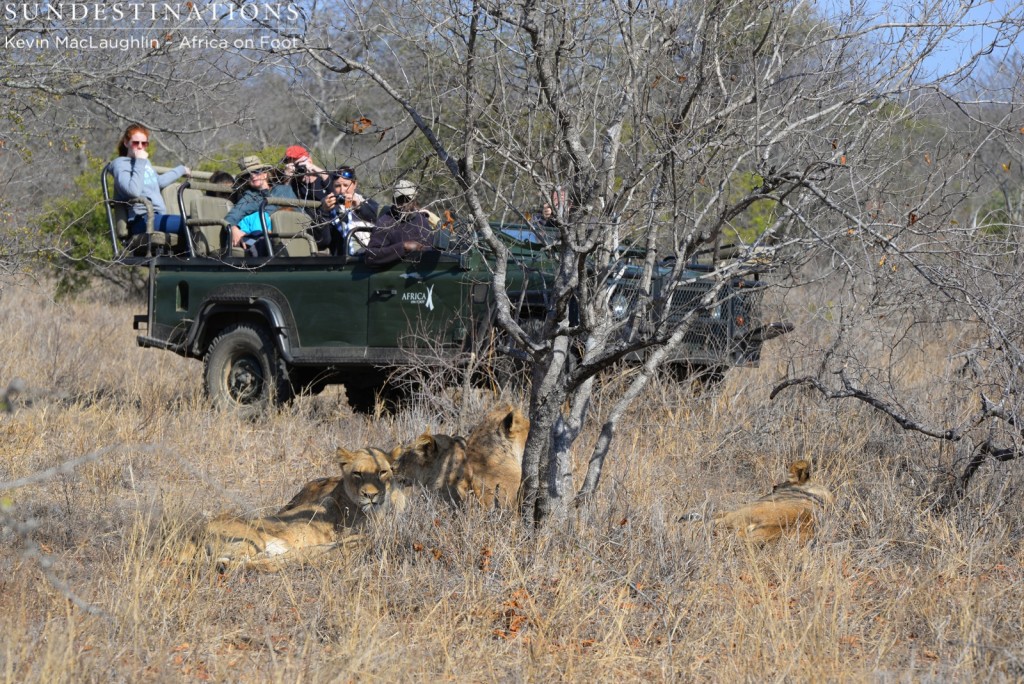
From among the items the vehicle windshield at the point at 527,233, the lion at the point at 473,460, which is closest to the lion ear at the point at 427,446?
the lion at the point at 473,460

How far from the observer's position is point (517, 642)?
13.4ft

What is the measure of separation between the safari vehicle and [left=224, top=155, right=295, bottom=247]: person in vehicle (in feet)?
0.54

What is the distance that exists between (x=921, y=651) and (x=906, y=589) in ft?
1.48

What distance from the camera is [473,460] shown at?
5.34 meters

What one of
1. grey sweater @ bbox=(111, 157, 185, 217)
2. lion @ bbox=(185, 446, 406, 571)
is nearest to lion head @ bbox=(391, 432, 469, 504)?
lion @ bbox=(185, 446, 406, 571)

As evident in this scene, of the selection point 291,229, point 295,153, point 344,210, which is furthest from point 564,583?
point 291,229

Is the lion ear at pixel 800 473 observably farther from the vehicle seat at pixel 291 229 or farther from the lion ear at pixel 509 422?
the vehicle seat at pixel 291 229

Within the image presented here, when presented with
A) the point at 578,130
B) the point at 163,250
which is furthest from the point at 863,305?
the point at 163,250

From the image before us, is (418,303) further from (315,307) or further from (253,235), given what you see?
(253,235)

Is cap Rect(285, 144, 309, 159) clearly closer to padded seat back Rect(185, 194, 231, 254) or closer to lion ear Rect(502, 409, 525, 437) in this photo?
padded seat back Rect(185, 194, 231, 254)

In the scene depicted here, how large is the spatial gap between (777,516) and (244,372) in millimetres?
4667

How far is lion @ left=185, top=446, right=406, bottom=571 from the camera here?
473cm

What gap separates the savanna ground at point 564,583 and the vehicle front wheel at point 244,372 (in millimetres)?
1548

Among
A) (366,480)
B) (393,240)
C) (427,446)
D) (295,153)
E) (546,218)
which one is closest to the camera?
(546,218)
